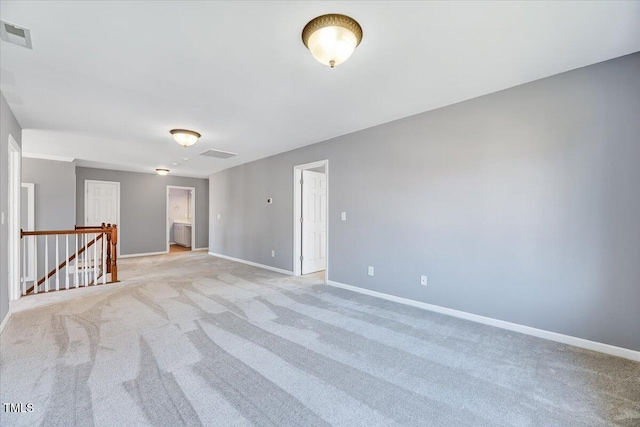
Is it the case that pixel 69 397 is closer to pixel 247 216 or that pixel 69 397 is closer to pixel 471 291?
pixel 471 291

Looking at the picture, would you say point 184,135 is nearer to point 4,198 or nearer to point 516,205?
point 4,198

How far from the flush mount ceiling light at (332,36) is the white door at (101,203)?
26.0ft

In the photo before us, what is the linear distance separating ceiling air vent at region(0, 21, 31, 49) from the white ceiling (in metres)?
0.06

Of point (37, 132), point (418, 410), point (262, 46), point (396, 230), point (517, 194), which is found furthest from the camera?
point (37, 132)

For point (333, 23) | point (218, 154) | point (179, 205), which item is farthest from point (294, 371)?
point (179, 205)

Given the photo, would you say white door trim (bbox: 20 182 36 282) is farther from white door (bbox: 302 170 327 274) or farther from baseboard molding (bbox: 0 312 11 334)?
white door (bbox: 302 170 327 274)

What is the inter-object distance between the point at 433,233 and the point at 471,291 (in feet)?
2.47

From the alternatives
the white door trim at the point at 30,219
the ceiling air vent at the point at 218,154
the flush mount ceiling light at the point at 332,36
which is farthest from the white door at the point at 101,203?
the flush mount ceiling light at the point at 332,36

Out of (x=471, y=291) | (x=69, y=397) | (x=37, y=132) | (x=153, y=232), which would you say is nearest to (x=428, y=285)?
(x=471, y=291)

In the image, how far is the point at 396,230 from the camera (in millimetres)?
3688

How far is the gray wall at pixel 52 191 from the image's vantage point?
5742mm

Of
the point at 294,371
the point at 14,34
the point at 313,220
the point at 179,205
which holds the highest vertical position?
the point at 14,34

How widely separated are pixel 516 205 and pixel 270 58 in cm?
271

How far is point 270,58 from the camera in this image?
7.37 ft
